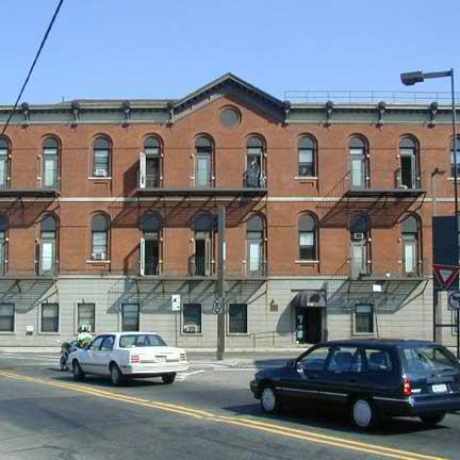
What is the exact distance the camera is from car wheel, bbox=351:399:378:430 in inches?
489

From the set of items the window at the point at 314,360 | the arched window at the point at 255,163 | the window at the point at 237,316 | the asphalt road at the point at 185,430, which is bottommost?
the asphalt road at the point at 185,430

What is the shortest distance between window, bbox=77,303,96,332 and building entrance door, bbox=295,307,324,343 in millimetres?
11214

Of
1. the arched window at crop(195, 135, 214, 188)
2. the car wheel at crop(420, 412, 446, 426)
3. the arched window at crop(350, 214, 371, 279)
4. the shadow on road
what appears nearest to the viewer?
the shadow on road

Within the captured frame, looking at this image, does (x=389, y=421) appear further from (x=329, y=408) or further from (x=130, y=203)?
(x=130, y=203)

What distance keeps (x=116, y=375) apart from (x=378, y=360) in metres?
10.9

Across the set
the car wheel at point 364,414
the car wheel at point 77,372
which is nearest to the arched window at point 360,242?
the car wheel at point 77,372

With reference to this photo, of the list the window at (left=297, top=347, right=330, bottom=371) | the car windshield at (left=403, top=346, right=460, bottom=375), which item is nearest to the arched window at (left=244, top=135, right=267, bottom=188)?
the window at (left=297, top=347, right=330, bottom=371)

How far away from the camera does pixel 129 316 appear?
44.3 meters

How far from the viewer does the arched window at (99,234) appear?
4466cm

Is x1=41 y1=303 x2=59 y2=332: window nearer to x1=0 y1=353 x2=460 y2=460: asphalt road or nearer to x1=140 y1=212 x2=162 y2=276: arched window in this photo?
x1=140 y1=212 x2=162 y2=276: arched window

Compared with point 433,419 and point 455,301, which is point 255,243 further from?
point 433,419

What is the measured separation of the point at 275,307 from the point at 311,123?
1049 cm

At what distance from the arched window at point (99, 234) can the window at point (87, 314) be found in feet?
9.70

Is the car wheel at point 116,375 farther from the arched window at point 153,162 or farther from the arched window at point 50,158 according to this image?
the arched window at point 50,158
